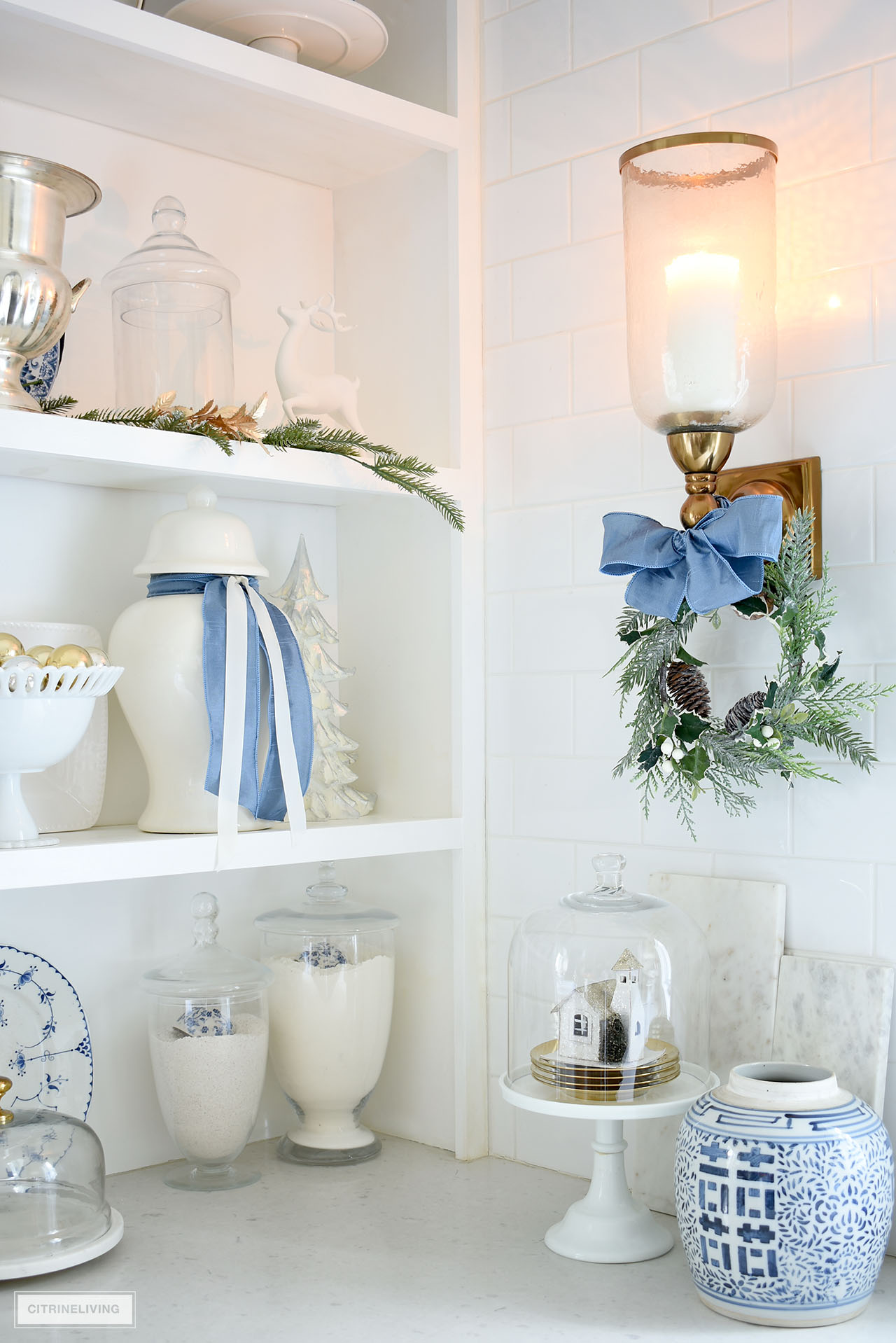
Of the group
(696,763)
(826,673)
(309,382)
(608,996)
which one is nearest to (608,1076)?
(608,996)

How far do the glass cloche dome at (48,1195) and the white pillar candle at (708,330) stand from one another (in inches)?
34.1

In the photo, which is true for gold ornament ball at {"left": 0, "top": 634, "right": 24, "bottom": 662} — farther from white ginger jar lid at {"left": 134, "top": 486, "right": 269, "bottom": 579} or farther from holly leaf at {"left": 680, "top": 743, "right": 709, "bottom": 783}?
holly leaf at {"left": 680, "top": 743, "right": 709, "bottom": 783}

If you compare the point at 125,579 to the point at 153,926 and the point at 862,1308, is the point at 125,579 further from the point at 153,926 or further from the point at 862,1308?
the point at 862,1308

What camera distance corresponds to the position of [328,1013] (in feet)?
4.73

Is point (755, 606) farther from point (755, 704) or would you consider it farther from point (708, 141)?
point (708, 141)

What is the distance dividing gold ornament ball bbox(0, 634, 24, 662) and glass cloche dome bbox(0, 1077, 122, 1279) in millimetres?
370

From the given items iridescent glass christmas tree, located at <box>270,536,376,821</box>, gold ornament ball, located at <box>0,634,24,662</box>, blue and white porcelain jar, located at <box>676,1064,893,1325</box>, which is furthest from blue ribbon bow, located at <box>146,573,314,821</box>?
blue and white porcelain jar, located at <box>676,1064,893,1325</box>

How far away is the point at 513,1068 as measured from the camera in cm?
127

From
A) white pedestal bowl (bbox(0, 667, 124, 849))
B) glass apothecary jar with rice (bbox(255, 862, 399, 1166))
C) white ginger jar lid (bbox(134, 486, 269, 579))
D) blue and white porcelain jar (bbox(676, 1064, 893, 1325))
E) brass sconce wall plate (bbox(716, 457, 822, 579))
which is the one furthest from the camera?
glass apothecary jar with rice (bbox(255, 862, 399, 1166))

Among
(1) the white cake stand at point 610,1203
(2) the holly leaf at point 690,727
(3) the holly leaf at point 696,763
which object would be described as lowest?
(1) the white cake stand at point 610,1203

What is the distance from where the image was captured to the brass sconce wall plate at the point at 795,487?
1.22 metres

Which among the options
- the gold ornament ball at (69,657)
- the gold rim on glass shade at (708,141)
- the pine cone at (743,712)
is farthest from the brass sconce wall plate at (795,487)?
the gold ornament ball at (69,657)

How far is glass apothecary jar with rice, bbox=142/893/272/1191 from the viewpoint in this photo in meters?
1.36

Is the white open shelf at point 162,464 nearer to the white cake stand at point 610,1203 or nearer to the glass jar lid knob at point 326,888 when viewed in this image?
the glass jar lid knob at point 326,888
